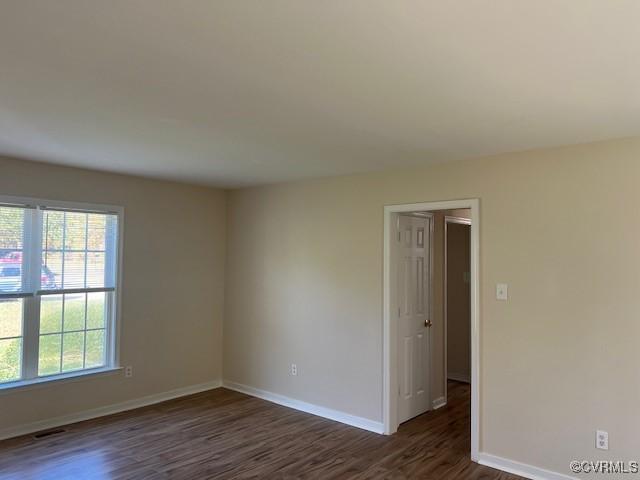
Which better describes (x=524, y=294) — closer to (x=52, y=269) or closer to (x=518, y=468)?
(x=518, y=468)

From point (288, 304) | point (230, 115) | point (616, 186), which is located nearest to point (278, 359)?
point (288, 304)

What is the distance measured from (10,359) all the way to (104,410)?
103 cm

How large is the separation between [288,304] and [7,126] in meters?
3.03

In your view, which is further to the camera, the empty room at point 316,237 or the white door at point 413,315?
the white door at point 413,315

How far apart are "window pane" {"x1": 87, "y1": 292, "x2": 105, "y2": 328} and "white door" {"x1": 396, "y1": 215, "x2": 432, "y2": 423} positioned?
2.96m

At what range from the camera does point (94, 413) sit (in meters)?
4.55

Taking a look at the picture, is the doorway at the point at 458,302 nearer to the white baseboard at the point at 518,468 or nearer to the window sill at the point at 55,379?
the white baseboard at the point at 518,468

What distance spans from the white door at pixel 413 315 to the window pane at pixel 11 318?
3418 mm

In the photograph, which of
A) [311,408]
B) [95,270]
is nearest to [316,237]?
[311,408]

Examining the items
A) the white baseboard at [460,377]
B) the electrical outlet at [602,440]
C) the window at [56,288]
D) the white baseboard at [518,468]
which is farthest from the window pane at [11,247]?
the white baseboard at [460,377]

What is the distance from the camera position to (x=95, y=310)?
464 cm

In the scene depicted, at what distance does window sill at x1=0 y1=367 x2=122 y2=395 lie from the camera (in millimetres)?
4012

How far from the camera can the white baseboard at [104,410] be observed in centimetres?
405

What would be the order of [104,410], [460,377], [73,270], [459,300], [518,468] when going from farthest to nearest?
1. [459,300]
2. [460,377]
3. [104,410]
4. [73,270]
5. [518,468]
